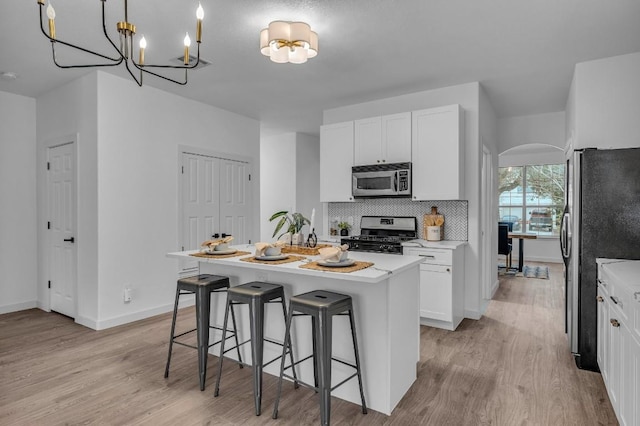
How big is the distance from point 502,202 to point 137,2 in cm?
898

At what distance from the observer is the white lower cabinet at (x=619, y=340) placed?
174 cm

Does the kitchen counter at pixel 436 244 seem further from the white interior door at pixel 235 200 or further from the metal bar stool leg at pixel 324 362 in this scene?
the white interior door at pixel 235 200

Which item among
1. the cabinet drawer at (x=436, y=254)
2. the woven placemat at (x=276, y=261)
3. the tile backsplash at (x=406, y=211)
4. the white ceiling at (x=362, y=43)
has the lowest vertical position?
the cabinet drawer at (x=436, y=254)

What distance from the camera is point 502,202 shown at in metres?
9.38

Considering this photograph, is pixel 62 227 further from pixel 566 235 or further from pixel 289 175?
pixel 566 235

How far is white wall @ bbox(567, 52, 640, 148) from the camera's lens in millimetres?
3320

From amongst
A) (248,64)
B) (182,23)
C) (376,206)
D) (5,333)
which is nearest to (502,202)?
(376,206)

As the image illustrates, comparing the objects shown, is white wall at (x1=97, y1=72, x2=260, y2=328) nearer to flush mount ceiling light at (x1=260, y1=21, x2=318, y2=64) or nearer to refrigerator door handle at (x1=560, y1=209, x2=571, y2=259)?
flush mount ceiling light at (x1=260, y1=21, x2=318, y2=64)

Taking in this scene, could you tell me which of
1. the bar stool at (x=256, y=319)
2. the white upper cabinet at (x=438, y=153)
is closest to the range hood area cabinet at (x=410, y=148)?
the white upper cabinet at (x=438, y=153)

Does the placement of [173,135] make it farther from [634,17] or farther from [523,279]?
[523,279]

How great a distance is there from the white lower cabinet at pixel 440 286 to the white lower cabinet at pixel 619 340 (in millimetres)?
1316

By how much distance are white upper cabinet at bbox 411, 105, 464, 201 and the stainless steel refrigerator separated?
47.4 inches

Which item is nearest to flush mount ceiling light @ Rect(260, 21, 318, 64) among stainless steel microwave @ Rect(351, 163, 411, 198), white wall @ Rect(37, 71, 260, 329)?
stainless steel microwave @ Rect(351, 163, 411, 198)

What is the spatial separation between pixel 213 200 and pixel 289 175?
242 cm
